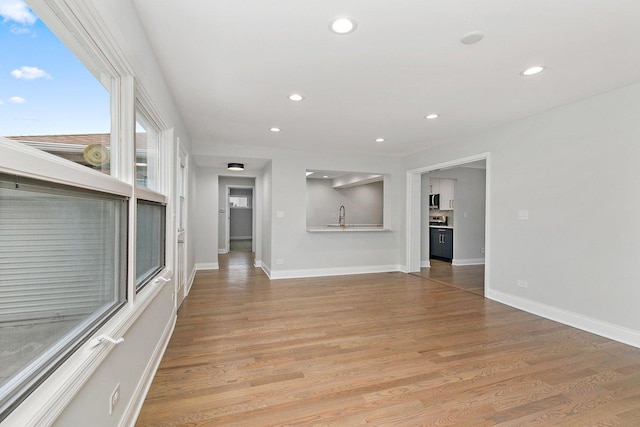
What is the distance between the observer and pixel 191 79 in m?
2.71

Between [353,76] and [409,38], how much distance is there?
0.66 m

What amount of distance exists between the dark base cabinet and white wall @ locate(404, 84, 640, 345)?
315 cm

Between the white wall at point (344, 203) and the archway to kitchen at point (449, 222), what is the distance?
2.58m

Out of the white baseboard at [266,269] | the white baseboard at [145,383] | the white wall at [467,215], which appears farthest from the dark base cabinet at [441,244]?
the white baseboard at [145,383]

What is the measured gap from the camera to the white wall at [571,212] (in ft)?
9.36

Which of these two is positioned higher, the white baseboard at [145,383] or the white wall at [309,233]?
the white wall at [309,233]

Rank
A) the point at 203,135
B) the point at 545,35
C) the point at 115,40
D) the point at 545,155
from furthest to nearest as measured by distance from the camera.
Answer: the point at 203,135 → the point at 545,155 → the point at 545,35 → the point at 115,40

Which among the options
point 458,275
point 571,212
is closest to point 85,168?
point 571,212

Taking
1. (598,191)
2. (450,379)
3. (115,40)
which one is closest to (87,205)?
(115,40)

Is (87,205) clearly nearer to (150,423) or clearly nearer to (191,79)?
(150,423)

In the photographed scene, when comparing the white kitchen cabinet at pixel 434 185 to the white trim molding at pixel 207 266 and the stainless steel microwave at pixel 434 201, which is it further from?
the white trim molding at pixel 207 266

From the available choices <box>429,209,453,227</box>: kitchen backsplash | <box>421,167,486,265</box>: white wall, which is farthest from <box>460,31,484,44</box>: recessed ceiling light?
<box>429,209,453,227</box>: kitchen backsplash

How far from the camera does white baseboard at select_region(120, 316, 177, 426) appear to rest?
166 centimetres

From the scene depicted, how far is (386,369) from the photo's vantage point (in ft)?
7.59
